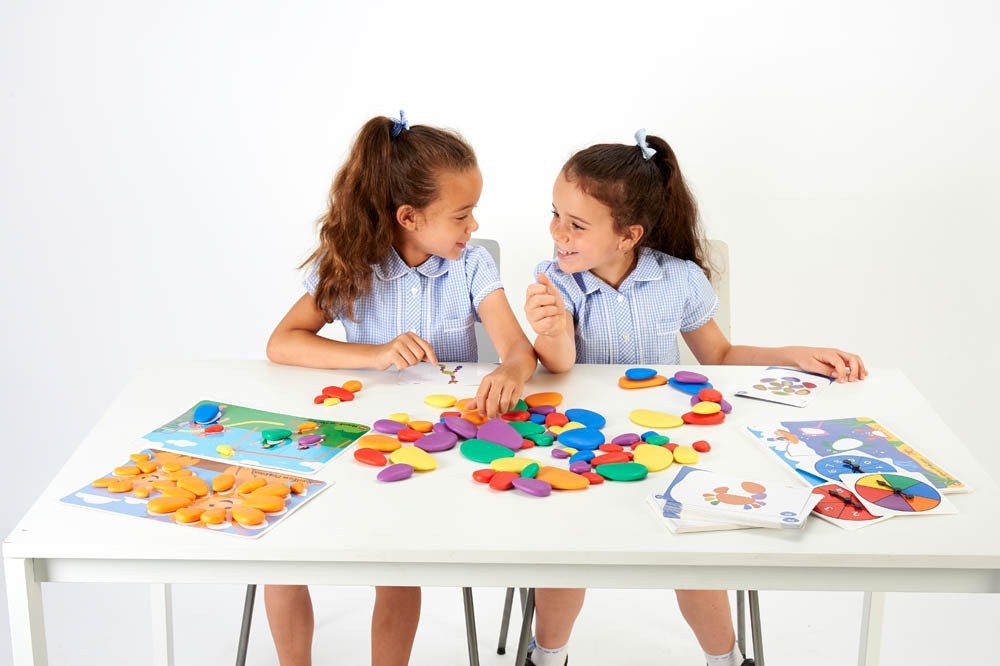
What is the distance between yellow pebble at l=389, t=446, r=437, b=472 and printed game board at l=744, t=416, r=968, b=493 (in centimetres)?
52

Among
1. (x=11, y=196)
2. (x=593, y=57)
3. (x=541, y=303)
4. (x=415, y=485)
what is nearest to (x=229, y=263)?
(x=11, y=196)

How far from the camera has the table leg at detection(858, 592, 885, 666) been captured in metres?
1.99

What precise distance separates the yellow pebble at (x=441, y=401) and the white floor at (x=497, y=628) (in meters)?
0.78

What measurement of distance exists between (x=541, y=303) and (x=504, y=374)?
0.14 metres

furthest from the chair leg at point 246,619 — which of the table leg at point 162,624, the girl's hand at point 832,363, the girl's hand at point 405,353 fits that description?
the girl's hand at point 832,363

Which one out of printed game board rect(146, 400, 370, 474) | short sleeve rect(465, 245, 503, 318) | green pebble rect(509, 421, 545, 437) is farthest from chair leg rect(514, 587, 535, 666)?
short sleeve rect(465, 245, 503, 318)

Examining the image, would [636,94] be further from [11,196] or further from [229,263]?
[11,196]

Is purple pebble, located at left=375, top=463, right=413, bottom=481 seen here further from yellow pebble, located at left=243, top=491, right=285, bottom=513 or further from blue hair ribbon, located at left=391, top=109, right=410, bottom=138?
blue hair ribbon, located at left=391, top=109, right=410, bottom=138

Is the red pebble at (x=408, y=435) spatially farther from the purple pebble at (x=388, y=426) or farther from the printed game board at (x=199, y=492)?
the printed game board at (x=199, y=492)

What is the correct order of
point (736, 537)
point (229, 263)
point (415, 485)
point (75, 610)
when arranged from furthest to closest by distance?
point (229, 263), point (75, 610), point (415, 485), point (736, 537)

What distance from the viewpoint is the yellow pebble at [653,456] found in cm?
161

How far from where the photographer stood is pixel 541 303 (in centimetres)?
194

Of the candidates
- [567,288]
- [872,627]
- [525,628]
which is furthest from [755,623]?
[567,288]

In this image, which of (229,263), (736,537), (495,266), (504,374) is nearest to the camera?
(736,537)
